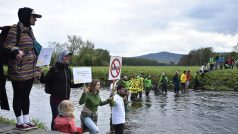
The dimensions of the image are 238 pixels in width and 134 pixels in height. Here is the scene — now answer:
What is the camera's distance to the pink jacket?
25.3 feet

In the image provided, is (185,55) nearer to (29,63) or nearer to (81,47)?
(81,47)

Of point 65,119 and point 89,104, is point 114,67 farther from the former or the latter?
point 65,119

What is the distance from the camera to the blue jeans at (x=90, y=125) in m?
9.38

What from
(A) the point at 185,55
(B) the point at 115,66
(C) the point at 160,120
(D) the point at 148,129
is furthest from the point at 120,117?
(A) the point at 185,55

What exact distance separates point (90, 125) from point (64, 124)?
5.59ft

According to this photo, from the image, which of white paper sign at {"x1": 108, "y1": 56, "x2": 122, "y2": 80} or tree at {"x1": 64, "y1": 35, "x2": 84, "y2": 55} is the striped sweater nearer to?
white paper sign at {"x1": 108, "y1": 56, "x2": 122, "y2": 80}

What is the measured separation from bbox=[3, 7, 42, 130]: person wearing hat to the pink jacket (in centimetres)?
55

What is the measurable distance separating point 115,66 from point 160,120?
28.6 feet

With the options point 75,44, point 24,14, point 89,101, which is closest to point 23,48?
point 24,14

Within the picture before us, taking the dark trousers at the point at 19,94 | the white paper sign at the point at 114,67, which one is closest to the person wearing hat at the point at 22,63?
the dark trousers at the point at 19,94

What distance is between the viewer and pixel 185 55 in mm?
122438

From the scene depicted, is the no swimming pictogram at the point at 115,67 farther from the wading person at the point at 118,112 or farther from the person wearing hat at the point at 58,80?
the person wearing hat at the point at 58,80

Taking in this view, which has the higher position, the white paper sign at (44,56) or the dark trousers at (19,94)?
the white paper sign at (44,56)

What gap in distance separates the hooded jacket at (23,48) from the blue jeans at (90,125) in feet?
6.88
